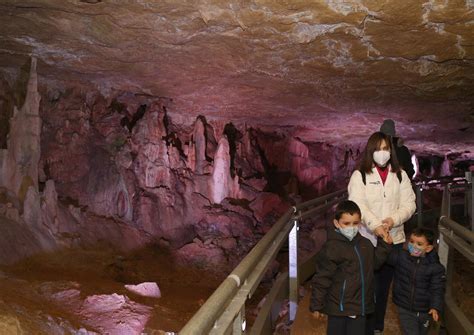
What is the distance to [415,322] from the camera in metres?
3.54

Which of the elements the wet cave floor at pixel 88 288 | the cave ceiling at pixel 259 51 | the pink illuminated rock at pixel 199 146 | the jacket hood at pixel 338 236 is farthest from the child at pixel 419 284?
the pink illuminated rock at pixel 199 146

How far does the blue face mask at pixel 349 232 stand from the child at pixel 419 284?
0.63 metres

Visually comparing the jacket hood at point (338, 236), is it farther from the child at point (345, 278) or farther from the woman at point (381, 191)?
the woman at point (381, 191)

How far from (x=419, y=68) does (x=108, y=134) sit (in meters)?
7.80

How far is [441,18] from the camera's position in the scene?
4.77 metres

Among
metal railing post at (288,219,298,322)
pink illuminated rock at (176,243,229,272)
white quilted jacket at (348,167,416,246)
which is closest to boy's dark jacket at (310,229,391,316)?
white quilted jacket at (348,167,416,246)

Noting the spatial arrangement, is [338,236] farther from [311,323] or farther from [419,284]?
[311,323]

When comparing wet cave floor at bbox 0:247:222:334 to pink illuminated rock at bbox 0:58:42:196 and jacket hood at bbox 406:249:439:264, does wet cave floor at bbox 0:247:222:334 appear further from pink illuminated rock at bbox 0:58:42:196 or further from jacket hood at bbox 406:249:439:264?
jacket hood at bbox 406:249:439:264

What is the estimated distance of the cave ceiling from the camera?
477 cm

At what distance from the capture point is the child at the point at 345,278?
3170mm

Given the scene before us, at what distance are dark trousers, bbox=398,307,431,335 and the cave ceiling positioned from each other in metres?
3.05

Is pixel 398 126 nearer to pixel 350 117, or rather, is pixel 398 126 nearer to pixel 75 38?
pixel 350 117

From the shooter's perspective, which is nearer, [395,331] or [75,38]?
[395,331]

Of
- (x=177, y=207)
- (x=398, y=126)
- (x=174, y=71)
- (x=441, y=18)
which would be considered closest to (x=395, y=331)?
(x=441, y=18)
